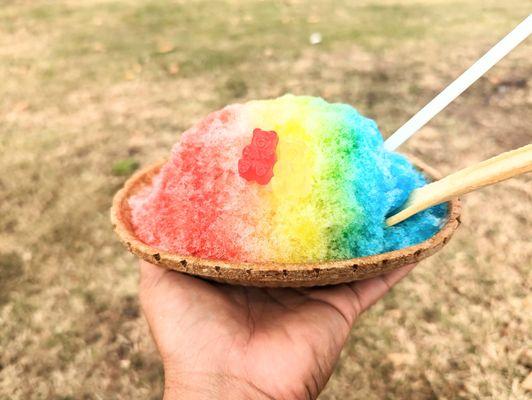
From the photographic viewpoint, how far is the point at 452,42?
6.46m

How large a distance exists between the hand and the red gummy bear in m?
0.64

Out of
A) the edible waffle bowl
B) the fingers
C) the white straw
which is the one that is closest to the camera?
the edible waffle bowl

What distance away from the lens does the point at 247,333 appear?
198 cm

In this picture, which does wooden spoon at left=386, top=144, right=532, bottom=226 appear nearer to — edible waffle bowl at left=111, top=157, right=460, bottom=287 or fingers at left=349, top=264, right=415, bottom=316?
edible waffle bowl at left=111, top=157, right=460, bottom=287

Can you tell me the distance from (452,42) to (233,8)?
3.68 meters

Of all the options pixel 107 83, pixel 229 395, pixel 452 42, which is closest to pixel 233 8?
pixel 107 83

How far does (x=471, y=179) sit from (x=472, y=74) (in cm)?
44

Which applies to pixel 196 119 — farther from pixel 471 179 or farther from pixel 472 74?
pixel 471 179

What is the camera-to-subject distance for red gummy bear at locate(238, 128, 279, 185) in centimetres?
170

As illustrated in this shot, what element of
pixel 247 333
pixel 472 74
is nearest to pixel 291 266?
pixel 247 333

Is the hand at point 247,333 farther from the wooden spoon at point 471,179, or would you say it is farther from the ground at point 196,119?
the ground at point 196,119

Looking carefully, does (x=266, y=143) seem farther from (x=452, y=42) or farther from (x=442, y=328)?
(x=452, y=42)

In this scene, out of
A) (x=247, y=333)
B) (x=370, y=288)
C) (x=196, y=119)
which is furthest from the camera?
(x=196, y=119)

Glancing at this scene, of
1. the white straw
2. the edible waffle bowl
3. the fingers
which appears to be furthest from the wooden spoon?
the fingers
